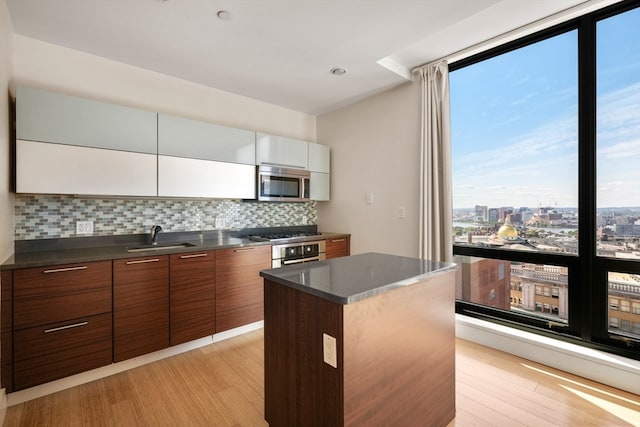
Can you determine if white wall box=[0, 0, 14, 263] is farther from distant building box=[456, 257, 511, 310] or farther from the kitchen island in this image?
distant building box=[456, 257, 511, 310]

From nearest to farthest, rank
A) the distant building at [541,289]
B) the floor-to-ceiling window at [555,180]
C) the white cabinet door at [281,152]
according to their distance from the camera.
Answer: the floor-to-ceiling window at [555,180] < the distant building at [541,289] < the white cabinet door at [281,152]

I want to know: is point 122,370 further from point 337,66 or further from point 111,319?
point 337,66

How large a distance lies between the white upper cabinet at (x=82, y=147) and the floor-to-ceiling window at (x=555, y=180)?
9.59 feet

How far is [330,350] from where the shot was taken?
3.87ft

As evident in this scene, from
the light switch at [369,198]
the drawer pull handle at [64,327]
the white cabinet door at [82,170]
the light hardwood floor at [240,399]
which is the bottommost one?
the light hardwood floor at [240,399]

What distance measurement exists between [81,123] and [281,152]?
1.83 meters

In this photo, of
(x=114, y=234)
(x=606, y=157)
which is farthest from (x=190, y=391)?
(x=606, y=157)

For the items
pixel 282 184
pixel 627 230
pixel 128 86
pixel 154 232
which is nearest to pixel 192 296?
pixel 154 232

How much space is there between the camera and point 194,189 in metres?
2.74

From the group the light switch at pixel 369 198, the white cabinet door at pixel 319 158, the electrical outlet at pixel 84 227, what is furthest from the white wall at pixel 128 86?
the light switch at pixel 369 198

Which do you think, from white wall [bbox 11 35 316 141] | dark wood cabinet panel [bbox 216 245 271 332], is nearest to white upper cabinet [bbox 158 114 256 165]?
white wall [bbox 11 35 316 141]

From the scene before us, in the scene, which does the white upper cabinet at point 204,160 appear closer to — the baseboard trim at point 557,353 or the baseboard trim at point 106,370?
the baseboard trim at point 106,370

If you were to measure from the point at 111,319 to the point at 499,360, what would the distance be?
3020mm

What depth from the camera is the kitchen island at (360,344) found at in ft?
3.83
